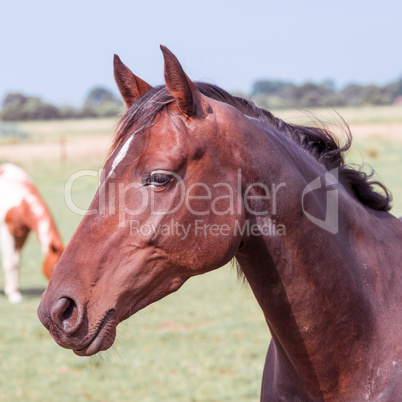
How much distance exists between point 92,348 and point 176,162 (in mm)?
661

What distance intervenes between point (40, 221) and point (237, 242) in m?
6.93

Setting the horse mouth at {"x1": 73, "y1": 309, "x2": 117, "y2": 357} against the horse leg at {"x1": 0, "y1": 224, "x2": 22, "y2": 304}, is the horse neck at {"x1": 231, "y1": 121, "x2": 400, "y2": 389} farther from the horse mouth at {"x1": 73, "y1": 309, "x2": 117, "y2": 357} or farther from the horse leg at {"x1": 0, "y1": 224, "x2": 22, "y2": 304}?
the horse leg at {"x1": 0, "y1": 224, "x2": 22, "y2": 304}

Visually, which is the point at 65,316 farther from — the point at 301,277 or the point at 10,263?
the point at 10,263

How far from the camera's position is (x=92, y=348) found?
165 centimetres

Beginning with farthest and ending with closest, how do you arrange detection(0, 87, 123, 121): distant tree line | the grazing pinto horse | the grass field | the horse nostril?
detection(0, 87, 123, 121): distant tree line → the grazing pinto horse → the grass field → the horse nostril

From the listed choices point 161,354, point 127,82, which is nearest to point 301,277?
point 127,82

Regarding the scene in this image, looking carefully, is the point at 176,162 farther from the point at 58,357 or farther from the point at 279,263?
the point at 58,357

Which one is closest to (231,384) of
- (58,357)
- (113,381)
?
(113,381)

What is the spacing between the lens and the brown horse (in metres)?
1.68

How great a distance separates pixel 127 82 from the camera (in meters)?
2.04

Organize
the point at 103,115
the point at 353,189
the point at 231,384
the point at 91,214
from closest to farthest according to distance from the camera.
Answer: the point at 91,214
the point at 353,189
the point at 231,384
the point at 103,115

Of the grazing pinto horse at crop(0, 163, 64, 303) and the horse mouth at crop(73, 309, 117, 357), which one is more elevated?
the horse mouth at crop(73, 309, 117, 357)

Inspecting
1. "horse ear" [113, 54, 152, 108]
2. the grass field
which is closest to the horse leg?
the grass field

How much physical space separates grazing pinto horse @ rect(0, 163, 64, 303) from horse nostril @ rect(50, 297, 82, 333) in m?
6.48
